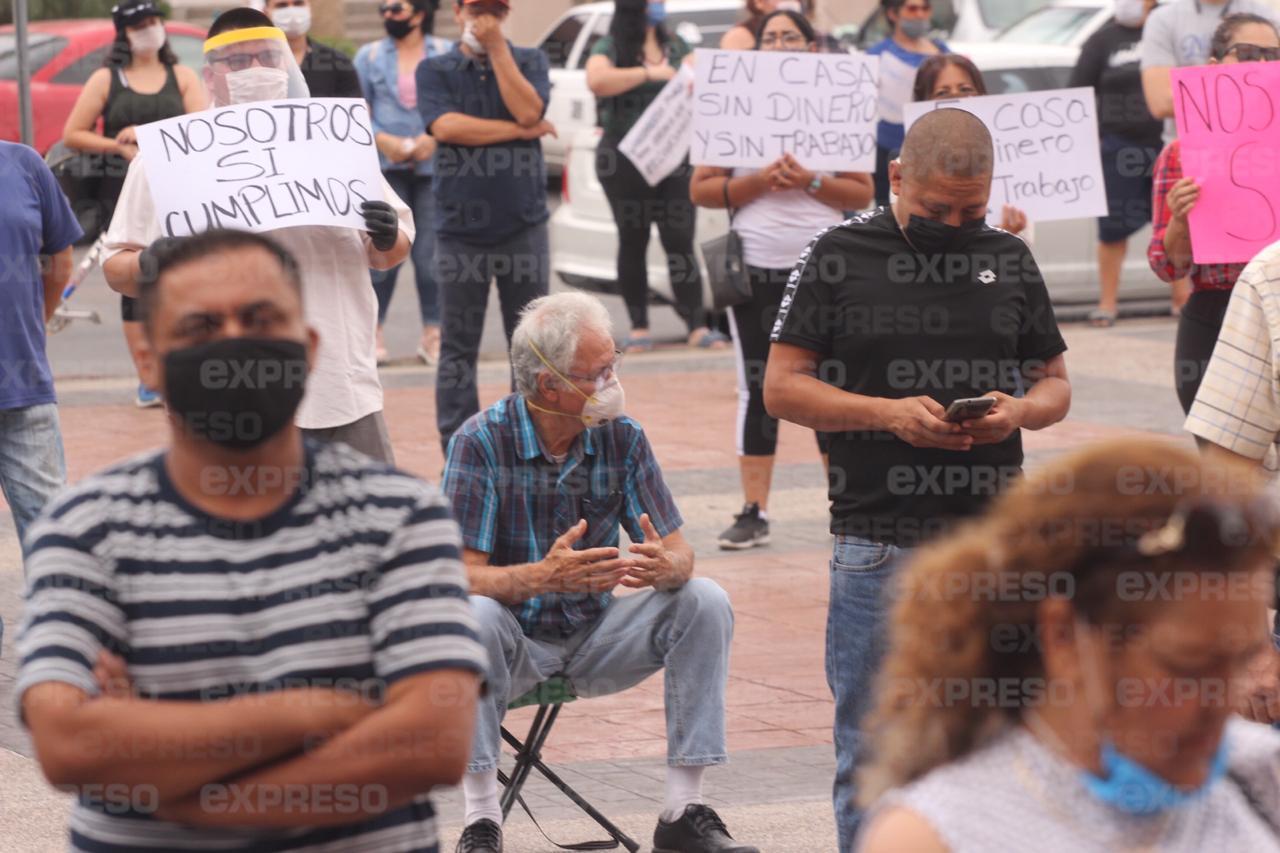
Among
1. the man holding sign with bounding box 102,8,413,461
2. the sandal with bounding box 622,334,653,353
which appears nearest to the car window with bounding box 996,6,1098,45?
the sandal with bounding box 622,334,653,353

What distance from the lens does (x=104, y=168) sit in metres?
10.9

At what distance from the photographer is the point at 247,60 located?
5820 mm

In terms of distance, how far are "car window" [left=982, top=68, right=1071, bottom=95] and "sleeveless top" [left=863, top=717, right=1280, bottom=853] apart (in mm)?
11958

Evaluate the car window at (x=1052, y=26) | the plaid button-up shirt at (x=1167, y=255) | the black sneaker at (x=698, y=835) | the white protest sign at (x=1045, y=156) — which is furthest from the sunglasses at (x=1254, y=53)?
the car window at (x=1052, y=26)

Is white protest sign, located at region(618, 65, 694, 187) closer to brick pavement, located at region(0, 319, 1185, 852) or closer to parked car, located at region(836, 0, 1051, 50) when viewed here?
brick pavement, located at region(0, 319, 1185, 852)

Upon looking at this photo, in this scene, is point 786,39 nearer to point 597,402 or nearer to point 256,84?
point 256,84

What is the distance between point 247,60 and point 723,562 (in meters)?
3.02

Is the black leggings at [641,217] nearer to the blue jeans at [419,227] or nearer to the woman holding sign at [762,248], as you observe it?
the blue jeans at [419,227]

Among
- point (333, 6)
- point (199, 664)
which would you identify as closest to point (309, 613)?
point (199, 664)

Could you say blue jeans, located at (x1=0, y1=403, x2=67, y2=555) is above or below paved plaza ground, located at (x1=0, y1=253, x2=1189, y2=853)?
above

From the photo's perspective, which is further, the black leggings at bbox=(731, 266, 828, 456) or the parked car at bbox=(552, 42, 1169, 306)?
the parked car at bbox=(552, 42, 1169, 306)

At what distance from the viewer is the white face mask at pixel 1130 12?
42.1 ft

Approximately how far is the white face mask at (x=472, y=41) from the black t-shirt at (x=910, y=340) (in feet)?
14.3

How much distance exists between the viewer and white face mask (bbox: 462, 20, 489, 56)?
347 inches
